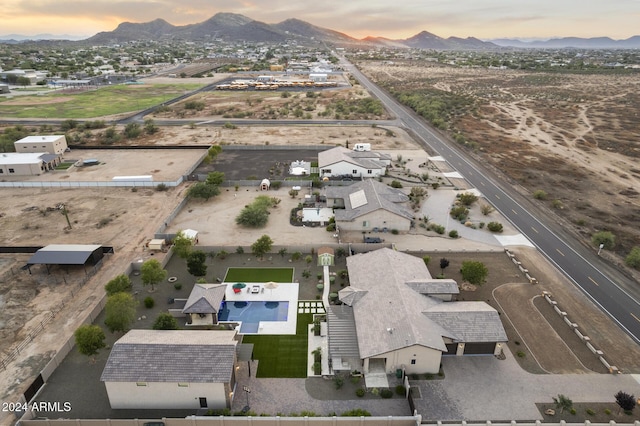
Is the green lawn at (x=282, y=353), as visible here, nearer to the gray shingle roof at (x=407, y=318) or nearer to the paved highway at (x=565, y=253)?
the gray shingle roof at (x=407, y=318)

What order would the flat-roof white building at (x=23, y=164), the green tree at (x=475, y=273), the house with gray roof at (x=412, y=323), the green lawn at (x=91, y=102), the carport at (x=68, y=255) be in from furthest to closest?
the green lawn at (x=91, y=102) → the flat-roof white building at (x=23, y=164) → the carport at (x=68, y=255) → the green tree at (x=475, y=273) → the house with gray roof at (x=412, y=323)

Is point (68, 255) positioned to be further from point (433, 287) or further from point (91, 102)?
point (91, 102)

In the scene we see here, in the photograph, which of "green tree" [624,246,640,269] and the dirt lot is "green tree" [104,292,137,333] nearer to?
the dirt lot

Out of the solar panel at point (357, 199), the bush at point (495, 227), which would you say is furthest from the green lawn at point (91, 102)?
the bush at point (495, 227)

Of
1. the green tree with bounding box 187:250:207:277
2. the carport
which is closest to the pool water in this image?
the green tree with bounding box 187:250:207:277

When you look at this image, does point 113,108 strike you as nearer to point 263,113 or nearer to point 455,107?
point 263,113

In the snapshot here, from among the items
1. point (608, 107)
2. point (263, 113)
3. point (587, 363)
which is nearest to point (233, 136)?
point (263, 113)
